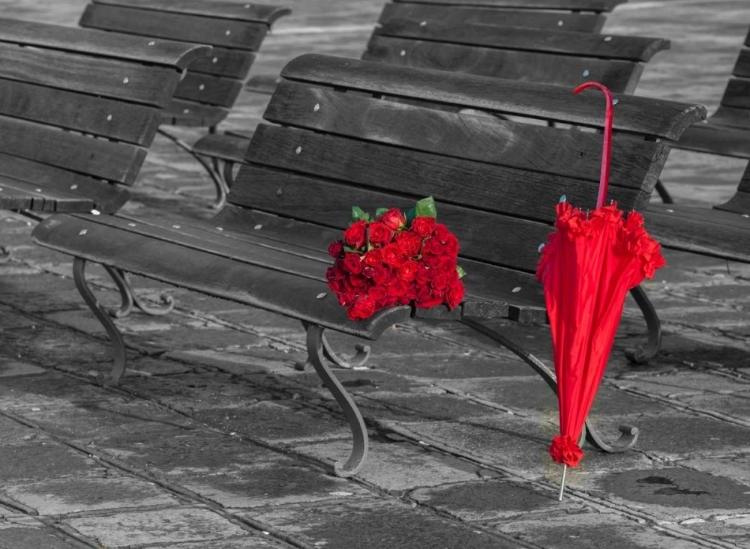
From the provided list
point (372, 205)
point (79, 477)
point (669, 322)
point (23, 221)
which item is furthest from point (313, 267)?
point (23, 221)

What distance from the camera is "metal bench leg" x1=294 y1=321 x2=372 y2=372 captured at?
5660mm

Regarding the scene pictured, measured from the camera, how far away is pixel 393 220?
169 inches

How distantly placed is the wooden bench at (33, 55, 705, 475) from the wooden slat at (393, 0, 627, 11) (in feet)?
7.52

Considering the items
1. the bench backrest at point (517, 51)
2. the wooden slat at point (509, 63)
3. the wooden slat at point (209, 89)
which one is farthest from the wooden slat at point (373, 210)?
the wooden slat at point (209, 89)

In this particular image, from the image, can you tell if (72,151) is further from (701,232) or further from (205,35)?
(701,232)

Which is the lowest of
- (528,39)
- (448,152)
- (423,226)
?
(423,226)

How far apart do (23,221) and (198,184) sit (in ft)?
5.34

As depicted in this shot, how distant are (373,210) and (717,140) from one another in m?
2.67

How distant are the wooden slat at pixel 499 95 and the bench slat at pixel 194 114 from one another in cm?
277

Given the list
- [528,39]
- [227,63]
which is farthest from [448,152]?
[227,63]

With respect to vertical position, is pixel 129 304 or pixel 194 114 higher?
pixel 194 114

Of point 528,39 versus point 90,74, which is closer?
point 90,74

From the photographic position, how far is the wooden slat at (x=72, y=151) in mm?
6047

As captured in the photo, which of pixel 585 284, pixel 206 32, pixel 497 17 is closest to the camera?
pixel 585 284
